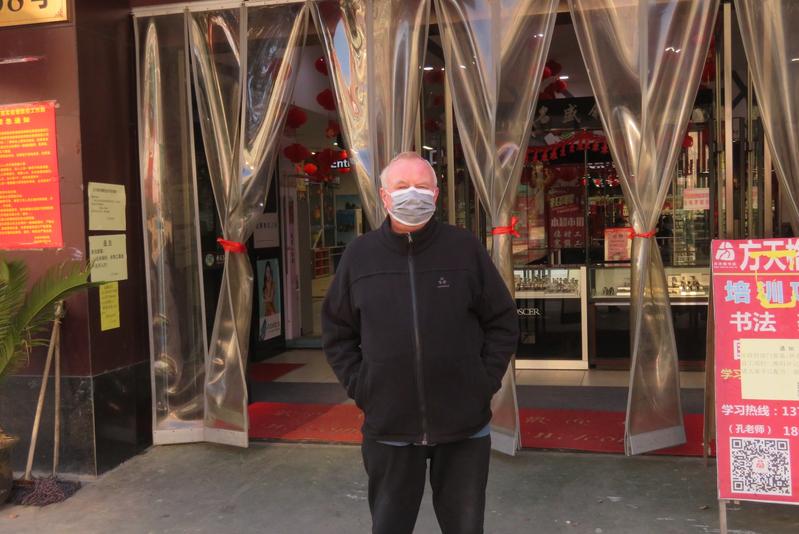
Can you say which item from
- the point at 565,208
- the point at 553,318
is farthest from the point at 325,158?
the point at 553,318

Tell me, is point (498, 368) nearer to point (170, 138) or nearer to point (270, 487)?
point (270, 487)

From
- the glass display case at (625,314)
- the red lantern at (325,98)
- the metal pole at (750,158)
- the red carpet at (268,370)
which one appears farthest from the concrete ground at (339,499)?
the red lantern at (325,98)

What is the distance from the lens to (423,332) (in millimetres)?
2748

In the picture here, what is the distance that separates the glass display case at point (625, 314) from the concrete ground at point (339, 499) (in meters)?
2.75

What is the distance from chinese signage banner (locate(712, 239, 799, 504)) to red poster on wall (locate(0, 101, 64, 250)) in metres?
3.74

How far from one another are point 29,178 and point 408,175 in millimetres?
3014

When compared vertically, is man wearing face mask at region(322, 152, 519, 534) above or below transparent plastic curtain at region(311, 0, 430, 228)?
below

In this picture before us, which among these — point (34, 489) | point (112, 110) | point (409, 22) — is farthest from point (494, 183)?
point (34, 489)

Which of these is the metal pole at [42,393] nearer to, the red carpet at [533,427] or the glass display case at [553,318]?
the red carpet at [533,427]

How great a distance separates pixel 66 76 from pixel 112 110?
39 centimetres

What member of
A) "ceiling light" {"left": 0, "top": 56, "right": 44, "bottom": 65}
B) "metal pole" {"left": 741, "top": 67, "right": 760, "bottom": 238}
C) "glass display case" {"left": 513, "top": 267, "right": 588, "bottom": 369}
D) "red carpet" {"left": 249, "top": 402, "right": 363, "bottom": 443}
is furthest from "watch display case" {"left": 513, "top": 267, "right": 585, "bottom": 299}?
"ceiling light" {"left": 0, "top": 56, "right": 44, "bottom": 65}

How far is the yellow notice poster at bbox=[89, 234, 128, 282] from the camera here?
4.84 m

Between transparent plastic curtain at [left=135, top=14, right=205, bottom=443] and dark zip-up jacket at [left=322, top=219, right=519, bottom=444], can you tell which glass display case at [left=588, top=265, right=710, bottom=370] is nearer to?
transparent plastic curtain at [left=135, top=14, right=205, bottom=443]

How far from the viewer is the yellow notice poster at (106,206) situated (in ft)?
15.8
